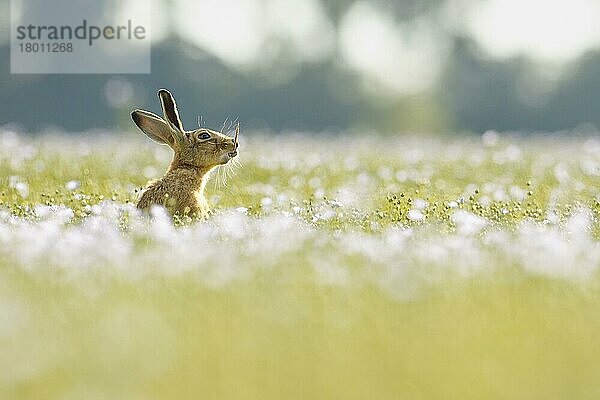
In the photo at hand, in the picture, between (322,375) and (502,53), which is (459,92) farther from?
(322,375)

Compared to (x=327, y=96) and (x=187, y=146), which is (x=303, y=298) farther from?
(x=327, y=96)

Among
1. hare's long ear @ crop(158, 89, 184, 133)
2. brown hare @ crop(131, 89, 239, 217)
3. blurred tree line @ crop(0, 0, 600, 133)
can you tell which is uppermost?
blurred tree line @ crop(0, 0, 600, 133)

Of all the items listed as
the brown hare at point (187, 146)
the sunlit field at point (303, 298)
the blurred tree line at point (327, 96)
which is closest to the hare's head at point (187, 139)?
the brown hare at point (187, 146)

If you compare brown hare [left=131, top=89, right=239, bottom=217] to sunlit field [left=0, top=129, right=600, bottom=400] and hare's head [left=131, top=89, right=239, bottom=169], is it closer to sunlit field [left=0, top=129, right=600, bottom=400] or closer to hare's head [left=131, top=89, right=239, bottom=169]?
hare's head [left=131, top=89, right=239, bottom=169]

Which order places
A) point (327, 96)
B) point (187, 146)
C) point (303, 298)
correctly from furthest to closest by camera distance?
1. point (327, 96)
2. point (187, 146)
3. point (303, 298)

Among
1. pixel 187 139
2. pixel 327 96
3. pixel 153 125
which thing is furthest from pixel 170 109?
pixel 327 96

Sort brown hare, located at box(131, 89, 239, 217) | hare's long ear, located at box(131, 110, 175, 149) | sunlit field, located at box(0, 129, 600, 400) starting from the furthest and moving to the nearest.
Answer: hare's long ear, located at box(131, 110, 175, 149), brown hare, located at box(131, 89, 239, 217), sunlit field, located at box(0, 129, 600, 400)

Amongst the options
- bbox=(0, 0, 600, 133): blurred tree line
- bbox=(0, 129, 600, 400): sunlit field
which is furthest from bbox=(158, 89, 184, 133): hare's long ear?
bbox=(0, 0, 600, 133): blurred tree line
